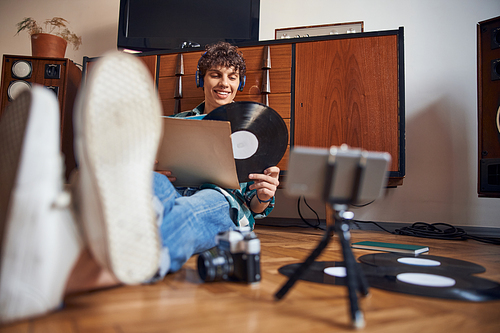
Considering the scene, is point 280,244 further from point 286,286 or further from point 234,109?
point 286,286

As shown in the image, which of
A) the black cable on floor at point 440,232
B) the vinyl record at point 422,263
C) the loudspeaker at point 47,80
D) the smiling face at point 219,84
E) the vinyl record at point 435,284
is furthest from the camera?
the loudspeaker at point 47,80

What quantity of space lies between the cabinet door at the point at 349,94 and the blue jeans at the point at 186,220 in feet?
2.74

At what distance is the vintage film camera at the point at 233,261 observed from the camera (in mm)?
586

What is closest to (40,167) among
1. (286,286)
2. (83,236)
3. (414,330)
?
A: (83,236)

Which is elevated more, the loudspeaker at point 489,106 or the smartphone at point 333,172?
the loudspeaker at point 489,106

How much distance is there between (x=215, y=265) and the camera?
0.59m

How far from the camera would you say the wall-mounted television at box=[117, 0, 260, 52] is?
1.81 metres

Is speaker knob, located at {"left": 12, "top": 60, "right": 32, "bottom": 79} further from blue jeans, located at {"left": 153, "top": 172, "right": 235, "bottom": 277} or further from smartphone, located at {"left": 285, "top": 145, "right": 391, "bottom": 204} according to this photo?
smartphone, located at {"left": 285, "top": 145, "right": 391, "bottom": 204}

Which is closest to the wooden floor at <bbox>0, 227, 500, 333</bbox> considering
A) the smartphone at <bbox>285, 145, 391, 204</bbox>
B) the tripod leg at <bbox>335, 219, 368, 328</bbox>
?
the tripod leg at <bbox>335, 219, 368, 328</bbox>

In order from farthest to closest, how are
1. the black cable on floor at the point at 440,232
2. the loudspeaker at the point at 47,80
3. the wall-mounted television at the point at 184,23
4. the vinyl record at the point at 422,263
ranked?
the wall-mounted television at the point at 184,23
the loudspeaker at the point at 47,80
the black cable on floor at the point at 440,232
the vinyl record at the point at 422,263

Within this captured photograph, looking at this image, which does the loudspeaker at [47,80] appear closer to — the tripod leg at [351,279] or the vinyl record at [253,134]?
the vinyl record at [253,134]

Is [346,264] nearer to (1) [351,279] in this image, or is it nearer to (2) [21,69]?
(1) [351,279]

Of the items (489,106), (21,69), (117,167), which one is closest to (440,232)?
(489,106)

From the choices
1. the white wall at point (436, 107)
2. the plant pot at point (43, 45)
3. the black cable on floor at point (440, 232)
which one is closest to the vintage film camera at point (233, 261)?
the black cable on floor at point (440, 232)
